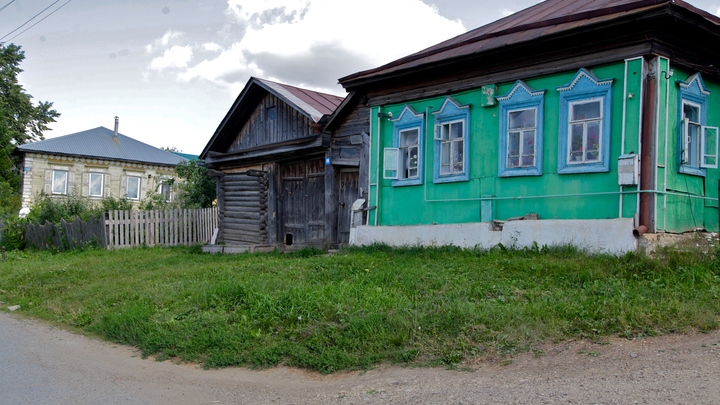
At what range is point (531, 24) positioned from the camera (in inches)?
378

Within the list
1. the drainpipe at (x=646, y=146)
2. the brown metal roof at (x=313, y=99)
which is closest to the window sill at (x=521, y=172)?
the drainpipe at (x=646, y=146)

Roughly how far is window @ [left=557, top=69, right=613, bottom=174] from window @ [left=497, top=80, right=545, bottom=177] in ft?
1.41

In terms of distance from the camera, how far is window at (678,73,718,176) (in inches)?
334

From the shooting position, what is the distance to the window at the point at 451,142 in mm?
10672

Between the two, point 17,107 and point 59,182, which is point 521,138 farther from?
point 17,107

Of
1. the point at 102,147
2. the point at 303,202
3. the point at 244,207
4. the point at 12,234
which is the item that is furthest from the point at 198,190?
the point at 102,147

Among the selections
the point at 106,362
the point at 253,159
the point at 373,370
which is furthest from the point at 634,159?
the point at 253,159

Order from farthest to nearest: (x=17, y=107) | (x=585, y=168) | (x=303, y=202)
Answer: (x=17, y=107) → (x=303, y=202) → (x=585, y=168)

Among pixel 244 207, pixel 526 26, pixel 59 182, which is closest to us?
pixel 526 26

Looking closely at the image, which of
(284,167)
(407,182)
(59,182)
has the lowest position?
(407,182)

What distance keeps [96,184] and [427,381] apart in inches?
1125

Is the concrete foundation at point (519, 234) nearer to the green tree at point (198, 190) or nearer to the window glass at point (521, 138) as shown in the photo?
the window glass at point (521, 138)

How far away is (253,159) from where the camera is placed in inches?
669

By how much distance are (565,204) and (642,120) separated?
1.78 m
